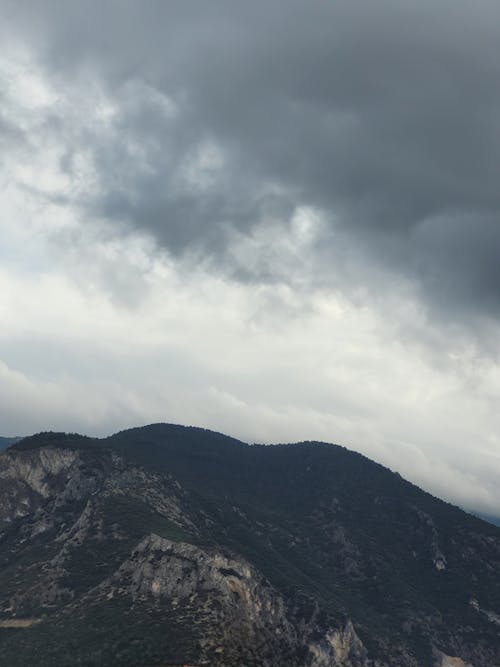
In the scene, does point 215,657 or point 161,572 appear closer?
point 215,657

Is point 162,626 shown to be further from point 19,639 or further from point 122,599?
point 19,639

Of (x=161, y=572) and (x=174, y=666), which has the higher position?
(x=161, y=572)

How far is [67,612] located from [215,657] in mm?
55415

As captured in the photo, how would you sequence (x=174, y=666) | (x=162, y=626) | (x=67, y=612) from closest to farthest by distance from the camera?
1. (x=174, y=666)
2. (x=162, y=626)
3. (x=67, y=612)

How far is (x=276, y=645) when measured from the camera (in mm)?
192000

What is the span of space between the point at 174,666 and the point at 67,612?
50846mm

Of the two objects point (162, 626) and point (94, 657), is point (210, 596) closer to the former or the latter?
point (162, 626)

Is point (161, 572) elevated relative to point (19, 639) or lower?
elevated

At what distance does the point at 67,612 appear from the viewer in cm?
19150

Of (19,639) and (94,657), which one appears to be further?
(19,639)

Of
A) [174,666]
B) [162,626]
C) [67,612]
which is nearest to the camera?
[174,666]

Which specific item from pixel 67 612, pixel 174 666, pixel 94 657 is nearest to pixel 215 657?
pixel 174 666

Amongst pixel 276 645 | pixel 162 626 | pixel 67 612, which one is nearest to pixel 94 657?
pixel 162 626

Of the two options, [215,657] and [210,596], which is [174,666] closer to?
[215,657]
